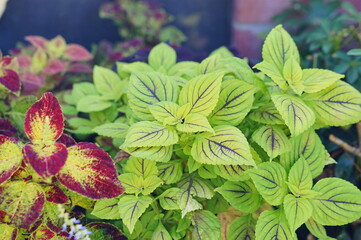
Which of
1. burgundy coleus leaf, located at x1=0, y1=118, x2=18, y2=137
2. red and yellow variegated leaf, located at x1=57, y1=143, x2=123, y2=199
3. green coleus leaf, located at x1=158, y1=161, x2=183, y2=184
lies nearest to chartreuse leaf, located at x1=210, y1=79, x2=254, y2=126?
green coleus leaf, located at x1=158, y1=161, x2=183, y2=184

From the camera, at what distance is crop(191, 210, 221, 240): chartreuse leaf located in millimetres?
727

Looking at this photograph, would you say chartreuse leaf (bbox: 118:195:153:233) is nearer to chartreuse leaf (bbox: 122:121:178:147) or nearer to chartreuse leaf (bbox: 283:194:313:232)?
chartreuse leaf (bbox: 122:121:178:147)

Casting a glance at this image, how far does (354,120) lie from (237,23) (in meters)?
1.04

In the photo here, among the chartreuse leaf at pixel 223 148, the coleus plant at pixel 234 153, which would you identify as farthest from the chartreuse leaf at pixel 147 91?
the chartreuse leaf at pixel 223 148

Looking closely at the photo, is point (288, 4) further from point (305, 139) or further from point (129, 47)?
point (305, 139)

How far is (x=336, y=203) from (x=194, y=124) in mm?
274

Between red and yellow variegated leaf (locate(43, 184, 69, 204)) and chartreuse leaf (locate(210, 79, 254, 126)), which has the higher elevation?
chartreuse leaf (locate(210, 79, 254, 126))

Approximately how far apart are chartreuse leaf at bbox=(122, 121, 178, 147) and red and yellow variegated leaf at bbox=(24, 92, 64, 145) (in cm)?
12

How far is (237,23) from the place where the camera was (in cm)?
172

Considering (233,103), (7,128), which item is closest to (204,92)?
(233,103)

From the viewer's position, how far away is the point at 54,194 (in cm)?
71

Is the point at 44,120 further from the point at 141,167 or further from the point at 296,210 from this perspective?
the point at 296,210

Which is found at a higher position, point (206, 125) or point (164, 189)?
point (206, 125)

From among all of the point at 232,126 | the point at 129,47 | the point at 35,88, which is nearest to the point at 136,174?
the point at 232,126
